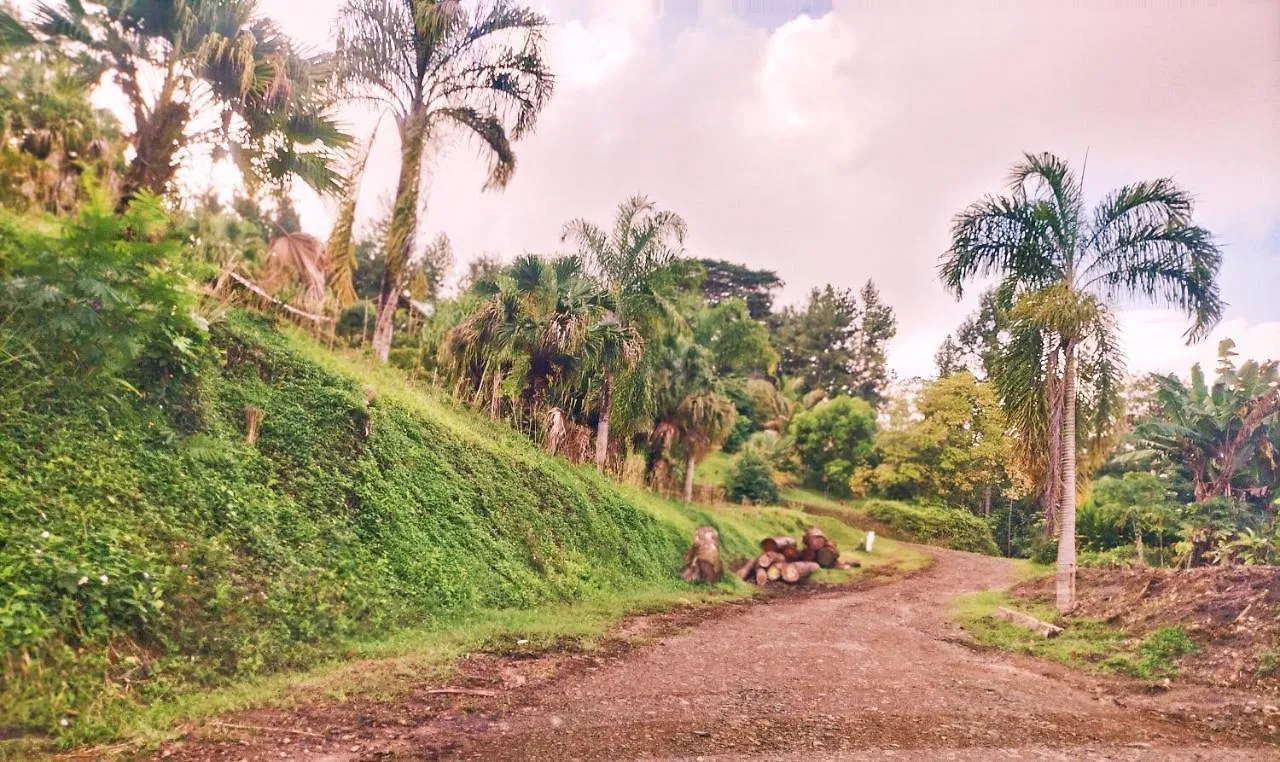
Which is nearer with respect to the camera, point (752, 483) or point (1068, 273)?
point (1068, 273)

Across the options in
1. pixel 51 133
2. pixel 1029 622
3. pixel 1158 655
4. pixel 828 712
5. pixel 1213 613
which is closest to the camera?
pixel 828 712

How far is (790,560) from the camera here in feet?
59.9

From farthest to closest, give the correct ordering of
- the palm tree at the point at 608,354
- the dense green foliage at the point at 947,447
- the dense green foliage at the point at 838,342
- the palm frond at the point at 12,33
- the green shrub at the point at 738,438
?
the dense green foliage at the point at 838,342 → the green shrub at the point at 738,438 → the dense green foliage at the point at 947,447 → the palm tree at the point at 608,354 → the palm frond at the point at 12,33

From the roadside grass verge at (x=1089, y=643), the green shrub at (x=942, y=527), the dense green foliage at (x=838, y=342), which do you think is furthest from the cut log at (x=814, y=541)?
the dense green foliage at (x=838, y=342)

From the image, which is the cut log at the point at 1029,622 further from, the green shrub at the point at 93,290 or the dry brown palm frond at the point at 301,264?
the dry brown palm frond at the point at 301,264

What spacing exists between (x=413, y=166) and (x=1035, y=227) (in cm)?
1052

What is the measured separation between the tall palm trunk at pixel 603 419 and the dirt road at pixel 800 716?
835 cm

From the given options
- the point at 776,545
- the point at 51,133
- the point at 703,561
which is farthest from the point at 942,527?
the point at 51,133

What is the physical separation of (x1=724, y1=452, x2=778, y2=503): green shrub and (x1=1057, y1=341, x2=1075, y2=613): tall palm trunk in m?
20.7

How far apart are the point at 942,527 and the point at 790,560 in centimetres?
1581

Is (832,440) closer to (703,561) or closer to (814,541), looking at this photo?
(814,541)

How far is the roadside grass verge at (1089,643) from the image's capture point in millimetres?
7473

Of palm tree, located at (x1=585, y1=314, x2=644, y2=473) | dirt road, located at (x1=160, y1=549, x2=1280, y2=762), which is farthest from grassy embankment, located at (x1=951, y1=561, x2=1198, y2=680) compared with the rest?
palm tree, located at (x1=585, y1=314, x2=644, y2=473)

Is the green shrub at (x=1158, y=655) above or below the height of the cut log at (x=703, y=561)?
above
